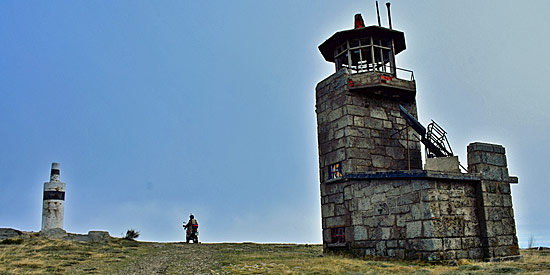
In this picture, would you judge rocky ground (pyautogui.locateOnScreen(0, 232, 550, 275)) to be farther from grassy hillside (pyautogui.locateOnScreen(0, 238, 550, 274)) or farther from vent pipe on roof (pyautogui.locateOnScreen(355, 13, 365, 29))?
vent pipe on roof (pyautogui.locateOnScreen(355, 13, 365, 29))

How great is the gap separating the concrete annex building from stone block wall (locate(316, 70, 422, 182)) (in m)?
0.04

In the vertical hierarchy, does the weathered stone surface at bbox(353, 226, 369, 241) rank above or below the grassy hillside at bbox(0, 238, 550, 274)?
above

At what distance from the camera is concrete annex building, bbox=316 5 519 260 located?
12.6 m

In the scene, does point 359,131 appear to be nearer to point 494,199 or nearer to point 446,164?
point 446,164

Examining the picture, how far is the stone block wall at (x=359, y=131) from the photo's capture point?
Result: 15.6 meters

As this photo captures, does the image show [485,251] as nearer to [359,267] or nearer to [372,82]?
[359,267]

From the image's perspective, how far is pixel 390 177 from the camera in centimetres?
1330

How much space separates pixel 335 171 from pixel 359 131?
1.68 meters

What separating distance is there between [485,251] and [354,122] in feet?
19.2

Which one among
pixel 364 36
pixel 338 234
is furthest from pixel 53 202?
pixel 364 36

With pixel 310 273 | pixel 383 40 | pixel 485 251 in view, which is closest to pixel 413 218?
pixel 485 251

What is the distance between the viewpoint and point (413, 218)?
12.7 m

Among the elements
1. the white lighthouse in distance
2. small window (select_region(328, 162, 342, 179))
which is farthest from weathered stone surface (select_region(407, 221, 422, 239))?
the white lighthouse in distance

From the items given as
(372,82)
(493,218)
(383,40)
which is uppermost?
(383,40)
